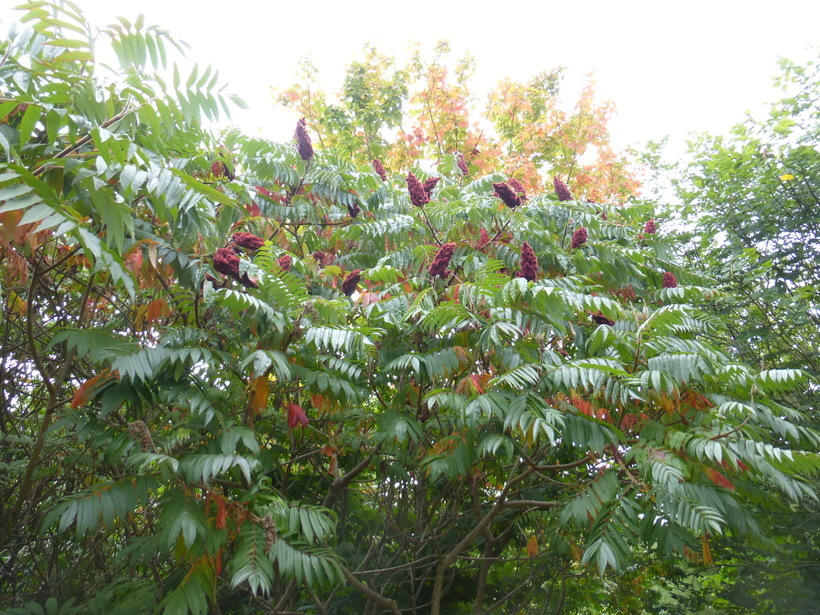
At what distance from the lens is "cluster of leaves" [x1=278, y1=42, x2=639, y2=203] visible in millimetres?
8383

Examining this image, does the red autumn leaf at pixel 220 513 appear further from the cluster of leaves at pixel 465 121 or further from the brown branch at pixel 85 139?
the cluster of leaves at pixel 465 121

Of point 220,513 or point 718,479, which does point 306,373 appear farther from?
point 718,479

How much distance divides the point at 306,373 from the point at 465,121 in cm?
639

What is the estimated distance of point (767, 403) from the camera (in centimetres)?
348

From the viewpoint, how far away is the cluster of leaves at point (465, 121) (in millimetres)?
8383

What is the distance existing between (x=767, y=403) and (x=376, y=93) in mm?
7010

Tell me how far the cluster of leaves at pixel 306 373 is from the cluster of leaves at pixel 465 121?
3.32 m

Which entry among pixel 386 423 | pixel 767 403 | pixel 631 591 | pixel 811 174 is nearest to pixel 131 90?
pixel 386 423

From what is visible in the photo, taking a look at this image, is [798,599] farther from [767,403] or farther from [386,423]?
[386,423]

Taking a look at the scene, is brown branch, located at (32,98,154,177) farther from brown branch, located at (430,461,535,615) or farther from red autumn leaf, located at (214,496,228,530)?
brown branch, located at (430,461,535,615)

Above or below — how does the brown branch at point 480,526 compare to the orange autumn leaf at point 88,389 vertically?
below

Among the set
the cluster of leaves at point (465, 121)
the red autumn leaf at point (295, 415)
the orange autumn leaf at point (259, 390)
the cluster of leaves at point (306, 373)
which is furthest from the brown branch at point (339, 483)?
the cluster of leaves at point (465, 121)

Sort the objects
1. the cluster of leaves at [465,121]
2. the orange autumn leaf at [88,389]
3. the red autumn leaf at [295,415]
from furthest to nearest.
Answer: the cluster of leaves at [465,121], the red autumn leaf at [295,415], the orange autumn leaf at [88,389]

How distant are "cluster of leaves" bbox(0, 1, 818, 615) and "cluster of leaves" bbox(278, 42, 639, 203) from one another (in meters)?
3.32
